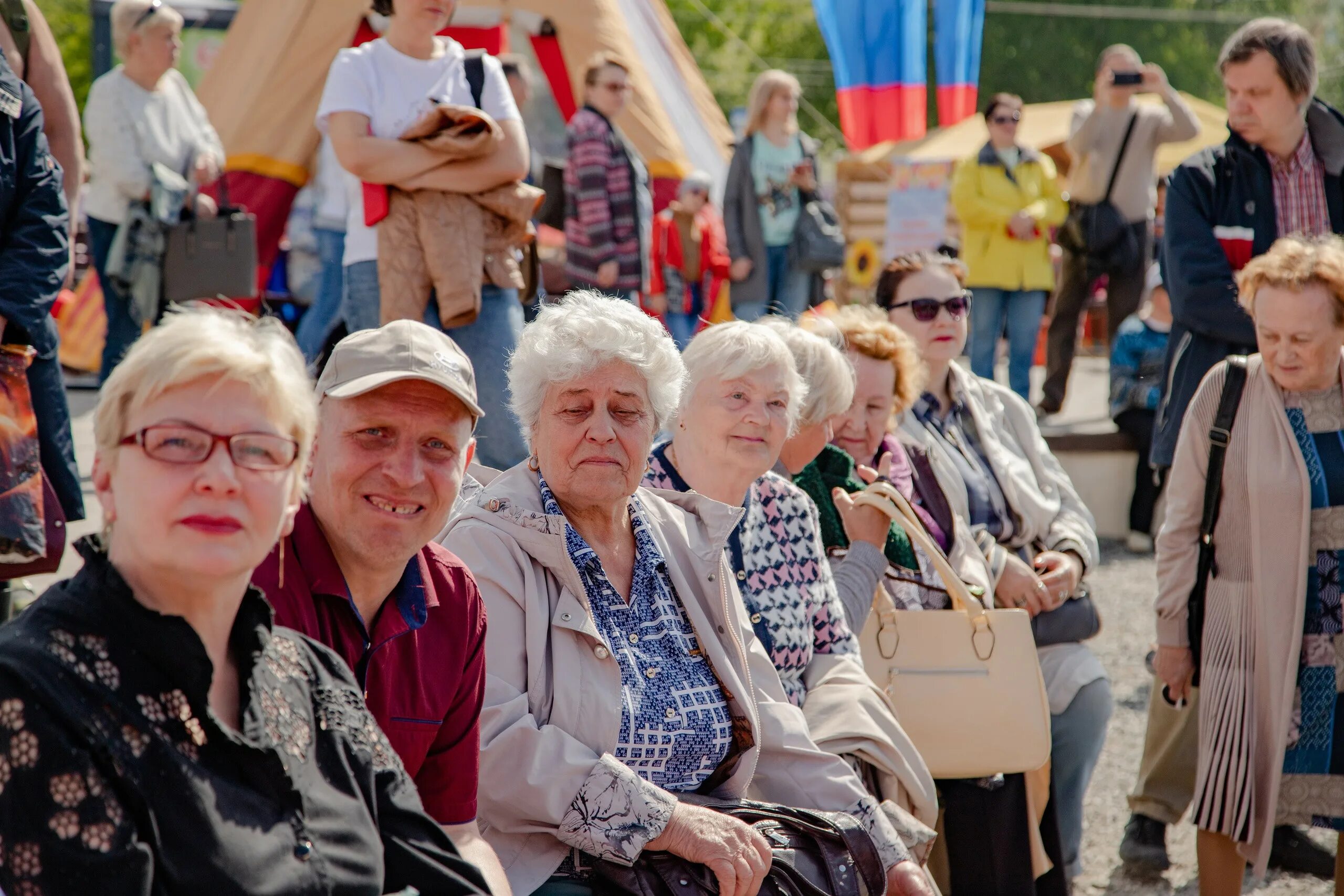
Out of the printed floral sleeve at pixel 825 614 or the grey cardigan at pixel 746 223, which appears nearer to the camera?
the printed floral sleeve at pixel 825 614

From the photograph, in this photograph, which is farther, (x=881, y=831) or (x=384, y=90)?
(x=384, y=90)

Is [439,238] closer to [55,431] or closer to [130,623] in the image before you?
[55,431]

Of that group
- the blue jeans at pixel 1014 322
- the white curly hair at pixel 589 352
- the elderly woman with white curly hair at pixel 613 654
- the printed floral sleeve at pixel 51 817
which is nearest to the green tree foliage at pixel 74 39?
the blue jeans at pixel 1014 322

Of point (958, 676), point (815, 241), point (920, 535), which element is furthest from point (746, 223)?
point (958, 676)

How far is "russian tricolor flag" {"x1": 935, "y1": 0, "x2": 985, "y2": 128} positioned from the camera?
475 inches

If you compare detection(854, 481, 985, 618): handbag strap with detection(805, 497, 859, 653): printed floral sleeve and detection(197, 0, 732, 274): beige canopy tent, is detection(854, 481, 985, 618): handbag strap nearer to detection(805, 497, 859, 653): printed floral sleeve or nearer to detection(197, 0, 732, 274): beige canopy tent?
detection(805, 497, 859, 653): printed floral sleeve

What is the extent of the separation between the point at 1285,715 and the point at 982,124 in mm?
19815

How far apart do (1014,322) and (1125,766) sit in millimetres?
4497

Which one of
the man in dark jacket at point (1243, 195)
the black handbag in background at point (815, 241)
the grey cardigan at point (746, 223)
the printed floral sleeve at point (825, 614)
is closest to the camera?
the printed floral sleeve at point (825, 614)

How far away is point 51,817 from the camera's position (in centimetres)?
147

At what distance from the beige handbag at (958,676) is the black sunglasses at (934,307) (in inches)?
44.7

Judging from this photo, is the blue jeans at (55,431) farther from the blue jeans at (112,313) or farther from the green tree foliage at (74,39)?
the green tree foliage at (74,39)

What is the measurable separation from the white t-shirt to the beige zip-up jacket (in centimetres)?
168

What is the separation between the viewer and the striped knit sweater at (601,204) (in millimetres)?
7121
